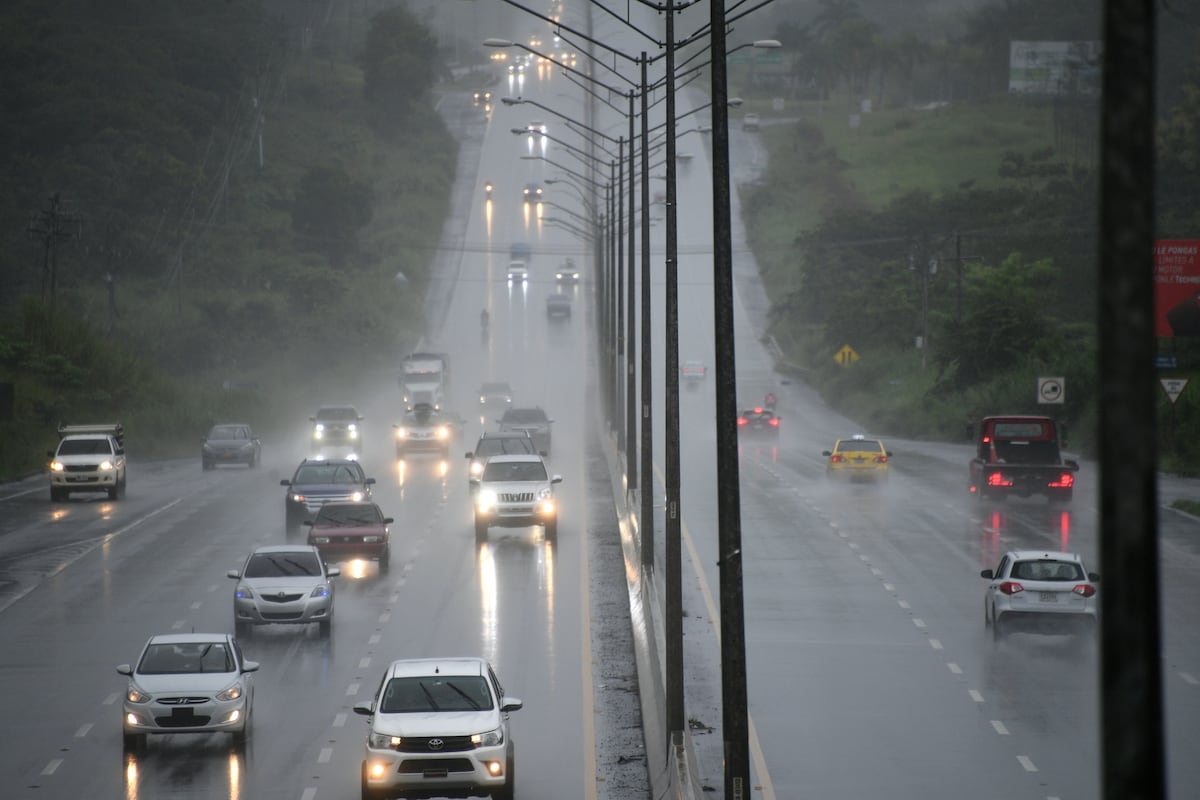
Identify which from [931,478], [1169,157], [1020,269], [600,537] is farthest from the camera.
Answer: [1169,157]

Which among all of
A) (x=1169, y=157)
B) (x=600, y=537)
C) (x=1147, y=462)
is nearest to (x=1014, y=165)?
(x=1169, y=157)

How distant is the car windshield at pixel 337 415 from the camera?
68.1 m

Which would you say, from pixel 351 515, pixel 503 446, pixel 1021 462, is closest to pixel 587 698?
pixel 351 515

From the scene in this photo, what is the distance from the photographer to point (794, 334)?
116 m

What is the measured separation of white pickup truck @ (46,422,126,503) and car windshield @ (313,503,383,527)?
620 inches

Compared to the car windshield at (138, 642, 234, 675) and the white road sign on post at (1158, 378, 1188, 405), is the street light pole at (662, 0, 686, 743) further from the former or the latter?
the white road sign on post at (1158, 378, 1188, 405)

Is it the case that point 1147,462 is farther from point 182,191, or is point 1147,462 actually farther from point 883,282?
point 182,191

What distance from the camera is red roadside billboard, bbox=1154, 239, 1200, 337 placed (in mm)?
51156

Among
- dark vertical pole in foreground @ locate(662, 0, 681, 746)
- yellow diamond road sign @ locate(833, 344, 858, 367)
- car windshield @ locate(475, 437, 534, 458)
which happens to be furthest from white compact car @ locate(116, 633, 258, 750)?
yellow diamond road sign @ locate(833, 344, 858, 367)

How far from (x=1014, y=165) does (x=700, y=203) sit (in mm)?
25593

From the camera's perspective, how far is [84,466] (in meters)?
50.8

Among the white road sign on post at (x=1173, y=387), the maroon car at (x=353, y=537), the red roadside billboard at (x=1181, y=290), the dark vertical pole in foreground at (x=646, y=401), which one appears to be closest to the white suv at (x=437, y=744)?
the dark vertical pole in foreground at (x=646, y=401)

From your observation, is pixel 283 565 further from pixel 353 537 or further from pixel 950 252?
pixel 950 252

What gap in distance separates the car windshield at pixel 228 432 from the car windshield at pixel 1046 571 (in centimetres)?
3964
